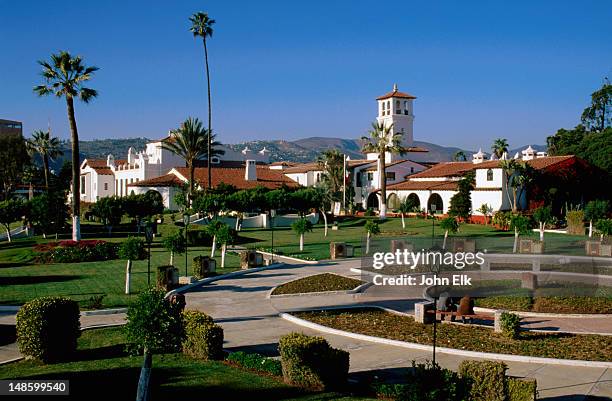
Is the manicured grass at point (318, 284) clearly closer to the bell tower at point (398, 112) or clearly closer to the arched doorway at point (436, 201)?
the arched doorway at point (436, 201)

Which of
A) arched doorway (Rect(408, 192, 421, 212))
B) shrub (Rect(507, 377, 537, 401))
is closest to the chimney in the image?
arched doorway (Rect(408, 192, 421, 212))

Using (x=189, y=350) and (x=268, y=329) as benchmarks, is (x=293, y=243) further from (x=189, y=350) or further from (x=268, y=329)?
(x=189, y=350)

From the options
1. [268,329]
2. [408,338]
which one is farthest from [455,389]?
[268,329]

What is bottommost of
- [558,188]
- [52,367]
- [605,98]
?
[52,367]

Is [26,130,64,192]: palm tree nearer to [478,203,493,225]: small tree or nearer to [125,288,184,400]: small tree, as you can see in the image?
[478,203,493,225]: small tree

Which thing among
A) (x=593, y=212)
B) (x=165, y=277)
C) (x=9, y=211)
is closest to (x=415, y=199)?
(x=593, y=212)

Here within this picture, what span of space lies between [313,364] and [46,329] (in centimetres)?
638

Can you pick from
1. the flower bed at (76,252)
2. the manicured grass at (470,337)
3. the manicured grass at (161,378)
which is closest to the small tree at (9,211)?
the flower bed at (76,252)

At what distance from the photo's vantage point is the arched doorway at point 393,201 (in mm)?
68406

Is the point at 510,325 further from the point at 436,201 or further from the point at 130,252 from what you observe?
the point at 436,201

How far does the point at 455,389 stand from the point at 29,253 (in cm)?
3051

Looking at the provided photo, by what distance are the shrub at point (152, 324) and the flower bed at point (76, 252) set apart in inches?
977

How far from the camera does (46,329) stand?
13867 mm

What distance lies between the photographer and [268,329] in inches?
685
